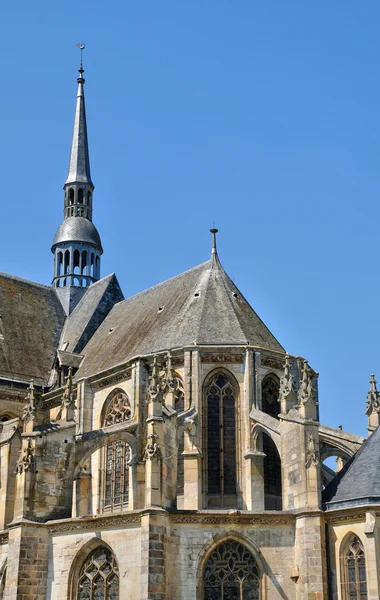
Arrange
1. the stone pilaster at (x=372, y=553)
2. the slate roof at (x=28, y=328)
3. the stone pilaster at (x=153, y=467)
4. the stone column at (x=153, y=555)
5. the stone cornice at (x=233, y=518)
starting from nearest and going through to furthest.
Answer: the stone pilaster at (x=372, y=553)
the stone column at (x=153, y=555)
the stone pilaster at (x=153, y=467)
the stone cornice at (x=233, y=518)
the slate roof at (x=28, y=328)

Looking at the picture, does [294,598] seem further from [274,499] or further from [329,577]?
[274,499]

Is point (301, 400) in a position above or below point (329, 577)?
above

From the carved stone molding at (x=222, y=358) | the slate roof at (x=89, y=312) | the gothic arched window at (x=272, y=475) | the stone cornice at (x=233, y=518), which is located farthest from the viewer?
the slate roof at (x=89, y=312)

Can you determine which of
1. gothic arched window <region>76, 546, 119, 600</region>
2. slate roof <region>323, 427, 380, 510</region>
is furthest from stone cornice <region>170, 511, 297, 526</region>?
gothic arched window <region>76, 546, 119, 600</region>

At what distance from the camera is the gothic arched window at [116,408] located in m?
32.2

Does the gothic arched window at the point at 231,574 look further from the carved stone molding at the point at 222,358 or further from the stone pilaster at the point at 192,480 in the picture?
the carved stone molding at the point at 222,358

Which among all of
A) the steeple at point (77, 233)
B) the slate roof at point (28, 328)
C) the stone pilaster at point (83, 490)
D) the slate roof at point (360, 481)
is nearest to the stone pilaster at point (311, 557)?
the slate roof at point (360, 481)

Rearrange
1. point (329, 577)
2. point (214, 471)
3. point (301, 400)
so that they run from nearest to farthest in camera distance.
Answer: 1. point (329, 577)
2. point (301, 400)
3. point (214, 471)

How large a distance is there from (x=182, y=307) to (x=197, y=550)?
11.8 meters

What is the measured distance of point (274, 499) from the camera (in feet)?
98.3

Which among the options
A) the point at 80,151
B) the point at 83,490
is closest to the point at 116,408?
the point at 83,490

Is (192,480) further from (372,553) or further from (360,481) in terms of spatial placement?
(372,553)

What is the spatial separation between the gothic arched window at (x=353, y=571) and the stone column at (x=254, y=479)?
5.29 meters

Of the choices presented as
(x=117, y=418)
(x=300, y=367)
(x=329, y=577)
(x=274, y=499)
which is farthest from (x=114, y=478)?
(x=329, y=577)
